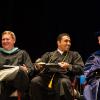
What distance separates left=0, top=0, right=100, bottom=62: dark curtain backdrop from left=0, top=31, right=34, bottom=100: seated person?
1.51 meters

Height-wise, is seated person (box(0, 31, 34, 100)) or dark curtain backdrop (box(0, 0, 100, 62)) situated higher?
dark curtain backdrop (box(0, 0, 100, 62))

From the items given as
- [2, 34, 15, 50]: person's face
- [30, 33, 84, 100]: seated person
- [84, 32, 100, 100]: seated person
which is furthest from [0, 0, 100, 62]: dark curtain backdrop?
[84, 32, 100, 100]: seated person

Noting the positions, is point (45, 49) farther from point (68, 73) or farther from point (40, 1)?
point (68, 73)

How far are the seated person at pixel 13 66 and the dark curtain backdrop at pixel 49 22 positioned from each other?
151 centimetres

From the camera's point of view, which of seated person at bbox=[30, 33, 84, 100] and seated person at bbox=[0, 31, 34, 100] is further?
seated person at bbox=[30, 33, 84, 100]

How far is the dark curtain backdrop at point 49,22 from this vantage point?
6750 mm

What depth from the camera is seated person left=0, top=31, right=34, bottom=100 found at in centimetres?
453

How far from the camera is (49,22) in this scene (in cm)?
682

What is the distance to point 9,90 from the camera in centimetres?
467

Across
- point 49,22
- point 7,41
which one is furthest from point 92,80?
point 49,22

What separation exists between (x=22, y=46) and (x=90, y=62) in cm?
200

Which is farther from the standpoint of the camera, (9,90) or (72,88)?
(72,88)

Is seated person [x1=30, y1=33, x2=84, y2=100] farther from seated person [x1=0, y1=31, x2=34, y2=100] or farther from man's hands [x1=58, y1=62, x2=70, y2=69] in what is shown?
Answer: seated person [x1=0, y1=31, x2=34, y2=100]

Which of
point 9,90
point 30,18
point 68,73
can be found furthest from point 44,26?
point 9,90
